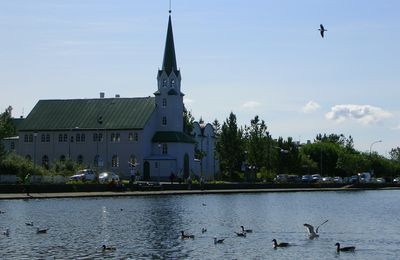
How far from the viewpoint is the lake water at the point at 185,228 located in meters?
36.9

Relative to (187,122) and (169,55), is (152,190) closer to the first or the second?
(169,55)

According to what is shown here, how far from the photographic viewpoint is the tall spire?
120 m

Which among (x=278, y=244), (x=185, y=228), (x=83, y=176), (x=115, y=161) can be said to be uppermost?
(x=115, y=161)

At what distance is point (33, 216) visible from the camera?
54.1 metres

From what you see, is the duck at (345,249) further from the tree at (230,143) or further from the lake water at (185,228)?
the tree at (230,143)

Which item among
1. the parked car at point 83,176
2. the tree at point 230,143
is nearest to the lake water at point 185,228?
the parked car at point 83,176

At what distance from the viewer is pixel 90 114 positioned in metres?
124

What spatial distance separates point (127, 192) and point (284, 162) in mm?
58400

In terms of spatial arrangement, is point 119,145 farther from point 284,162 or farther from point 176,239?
point 176,239

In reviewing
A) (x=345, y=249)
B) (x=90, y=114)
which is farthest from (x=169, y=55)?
(x=345, y=249)

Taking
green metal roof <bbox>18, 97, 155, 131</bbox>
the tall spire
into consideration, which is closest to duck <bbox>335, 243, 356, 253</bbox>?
green metal roof <bbox>18, 97, 155, 131</bbox>

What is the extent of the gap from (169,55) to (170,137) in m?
12.8

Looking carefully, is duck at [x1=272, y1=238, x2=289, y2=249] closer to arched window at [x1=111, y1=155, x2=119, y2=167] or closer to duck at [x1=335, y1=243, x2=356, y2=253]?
duck at [x1=335, y1=243, x2=356, y2=253]

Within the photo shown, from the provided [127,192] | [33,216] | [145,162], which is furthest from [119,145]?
[33,216]
